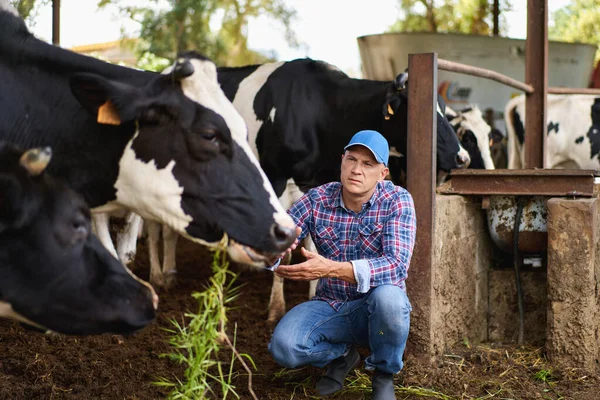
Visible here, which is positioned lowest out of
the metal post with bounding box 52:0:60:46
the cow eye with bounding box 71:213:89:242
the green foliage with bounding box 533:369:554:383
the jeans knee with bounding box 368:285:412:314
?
the green foliage with bounding box 533:369:554:383

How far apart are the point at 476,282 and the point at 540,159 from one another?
1.91m

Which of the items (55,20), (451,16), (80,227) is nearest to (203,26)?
(451,16)

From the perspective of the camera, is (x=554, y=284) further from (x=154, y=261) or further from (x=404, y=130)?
(x=154, y=261)

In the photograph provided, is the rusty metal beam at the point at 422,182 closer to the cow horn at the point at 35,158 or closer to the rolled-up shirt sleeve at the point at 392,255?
the rolled-up shirt sleeve at the point at 392,255

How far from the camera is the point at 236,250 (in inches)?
122

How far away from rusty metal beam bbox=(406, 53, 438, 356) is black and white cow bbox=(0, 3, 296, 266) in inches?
53.6

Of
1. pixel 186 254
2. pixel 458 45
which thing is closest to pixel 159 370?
pixel 186 254

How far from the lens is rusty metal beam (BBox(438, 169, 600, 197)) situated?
4.60 m

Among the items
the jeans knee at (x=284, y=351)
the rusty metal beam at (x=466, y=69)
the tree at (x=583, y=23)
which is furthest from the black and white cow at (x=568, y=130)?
the tree at (x=583, y=23)

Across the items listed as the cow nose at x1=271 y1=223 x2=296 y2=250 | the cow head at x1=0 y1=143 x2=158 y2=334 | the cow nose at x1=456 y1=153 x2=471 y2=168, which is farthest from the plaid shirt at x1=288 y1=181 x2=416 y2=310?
the cow nose at x1=456 y1=153 x2=471 y2=168

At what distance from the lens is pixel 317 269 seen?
11.6 feet

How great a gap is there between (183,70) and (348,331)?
159 cm

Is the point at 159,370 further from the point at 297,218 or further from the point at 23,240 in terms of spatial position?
the point at 23,240

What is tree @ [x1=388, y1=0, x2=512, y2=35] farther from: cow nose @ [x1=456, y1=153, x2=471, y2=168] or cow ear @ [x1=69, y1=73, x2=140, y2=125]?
cow ear @ [x1=69, y1=73, x2=140, y2=125]
